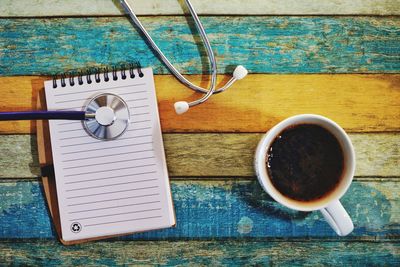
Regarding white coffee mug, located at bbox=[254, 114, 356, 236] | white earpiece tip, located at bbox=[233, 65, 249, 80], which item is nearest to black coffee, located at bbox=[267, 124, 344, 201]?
white coffee mug, located at bbox=[254, 114, 356, 236]

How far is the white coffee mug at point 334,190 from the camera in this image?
64 cm

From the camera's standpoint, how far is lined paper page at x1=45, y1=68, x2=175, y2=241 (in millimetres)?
763

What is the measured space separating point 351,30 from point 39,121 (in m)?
0.59

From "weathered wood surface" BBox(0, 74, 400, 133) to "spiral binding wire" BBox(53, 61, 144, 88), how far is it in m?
0.04

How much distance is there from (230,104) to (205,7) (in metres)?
0.18

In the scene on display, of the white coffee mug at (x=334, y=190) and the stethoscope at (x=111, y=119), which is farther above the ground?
the stethoscope at (x=111, y=119)

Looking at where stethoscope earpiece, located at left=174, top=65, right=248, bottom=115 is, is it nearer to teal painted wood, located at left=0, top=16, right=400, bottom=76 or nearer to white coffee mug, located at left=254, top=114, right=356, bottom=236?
teal painted wood, located at left=0, top=16, right=400, bottom=76

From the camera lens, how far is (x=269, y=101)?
77 centimetres

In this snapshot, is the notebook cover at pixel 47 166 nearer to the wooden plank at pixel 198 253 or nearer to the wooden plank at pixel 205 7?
the wooden plank at pixel 198 253

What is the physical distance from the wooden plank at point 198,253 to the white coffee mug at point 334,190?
0.49ft

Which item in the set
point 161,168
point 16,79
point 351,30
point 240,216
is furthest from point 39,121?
point 351,30

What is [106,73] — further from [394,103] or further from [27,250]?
[394,103]

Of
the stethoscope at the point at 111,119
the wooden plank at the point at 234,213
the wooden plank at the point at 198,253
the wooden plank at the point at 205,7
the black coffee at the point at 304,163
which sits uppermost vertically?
the wooden plank at the point at 205,7

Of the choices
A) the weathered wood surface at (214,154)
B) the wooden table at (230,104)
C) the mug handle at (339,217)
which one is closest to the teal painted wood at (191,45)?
the wooden table at (230,104)
